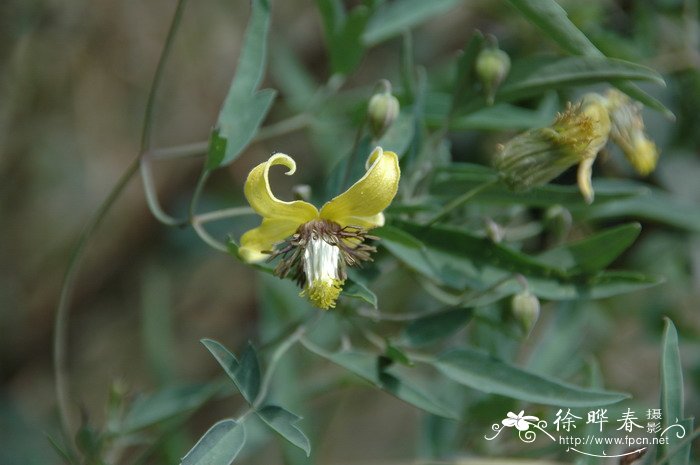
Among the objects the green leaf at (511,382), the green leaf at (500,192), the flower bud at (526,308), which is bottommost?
the green leaf at (511,382)

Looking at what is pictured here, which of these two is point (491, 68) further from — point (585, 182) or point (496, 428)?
point (496, 428)

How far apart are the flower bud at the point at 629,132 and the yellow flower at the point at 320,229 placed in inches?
18.1

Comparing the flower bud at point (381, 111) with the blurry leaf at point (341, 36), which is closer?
the flower bud at point (381, 111)

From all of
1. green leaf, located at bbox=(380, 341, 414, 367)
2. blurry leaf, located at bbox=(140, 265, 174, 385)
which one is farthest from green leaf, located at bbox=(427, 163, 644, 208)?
blurry leaf, located at bbox=(140, 265, 174, 385)

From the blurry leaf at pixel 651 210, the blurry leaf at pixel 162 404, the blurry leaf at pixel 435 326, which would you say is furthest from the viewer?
the blurry leaf at pixel 651 210

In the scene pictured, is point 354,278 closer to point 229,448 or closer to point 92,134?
point 229,448

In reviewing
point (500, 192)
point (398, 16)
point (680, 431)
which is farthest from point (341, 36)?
point (680, 431)

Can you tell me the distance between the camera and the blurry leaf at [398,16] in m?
1.17

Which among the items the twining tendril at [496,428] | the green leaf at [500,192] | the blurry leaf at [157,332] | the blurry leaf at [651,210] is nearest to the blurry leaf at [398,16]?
the green leaf at [500,192]

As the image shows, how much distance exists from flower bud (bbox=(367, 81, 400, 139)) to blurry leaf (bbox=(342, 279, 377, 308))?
19 cm

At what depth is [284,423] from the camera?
81 cm

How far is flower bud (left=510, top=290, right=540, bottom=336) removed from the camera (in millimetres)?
935

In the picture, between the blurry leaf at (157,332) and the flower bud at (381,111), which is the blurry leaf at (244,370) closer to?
the flower bud at (381,111)

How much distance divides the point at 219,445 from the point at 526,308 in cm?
39
